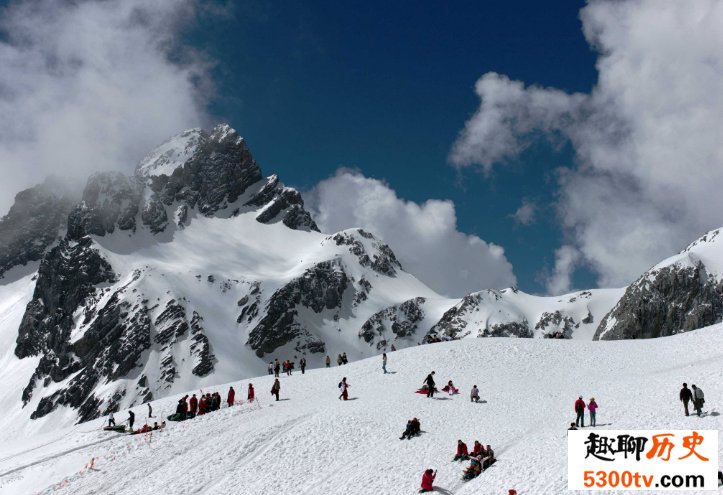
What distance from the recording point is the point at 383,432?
27.6 meters

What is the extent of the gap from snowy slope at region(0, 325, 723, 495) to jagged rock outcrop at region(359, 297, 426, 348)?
13762 cm

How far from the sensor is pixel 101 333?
157 metres

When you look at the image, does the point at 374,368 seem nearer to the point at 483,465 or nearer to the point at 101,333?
the point at 483,465

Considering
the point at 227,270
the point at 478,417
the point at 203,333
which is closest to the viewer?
the point at 478,417

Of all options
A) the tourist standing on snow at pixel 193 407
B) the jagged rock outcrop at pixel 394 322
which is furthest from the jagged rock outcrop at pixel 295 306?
the tourist standing on snow at pixel 193 407

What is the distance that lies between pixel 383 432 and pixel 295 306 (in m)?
153

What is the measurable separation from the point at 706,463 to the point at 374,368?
97.6 ft

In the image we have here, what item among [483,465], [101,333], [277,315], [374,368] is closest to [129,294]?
[101,333]

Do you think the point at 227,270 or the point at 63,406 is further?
the point at 227,270

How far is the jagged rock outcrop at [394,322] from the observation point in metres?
182

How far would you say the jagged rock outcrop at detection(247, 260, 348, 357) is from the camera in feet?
535

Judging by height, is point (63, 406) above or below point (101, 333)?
below

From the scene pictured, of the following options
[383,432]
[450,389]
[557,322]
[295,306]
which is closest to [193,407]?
[383,432]

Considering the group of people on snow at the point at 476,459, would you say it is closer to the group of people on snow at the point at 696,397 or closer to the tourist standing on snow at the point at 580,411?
the tourist standing on snow at the point at 580,411
